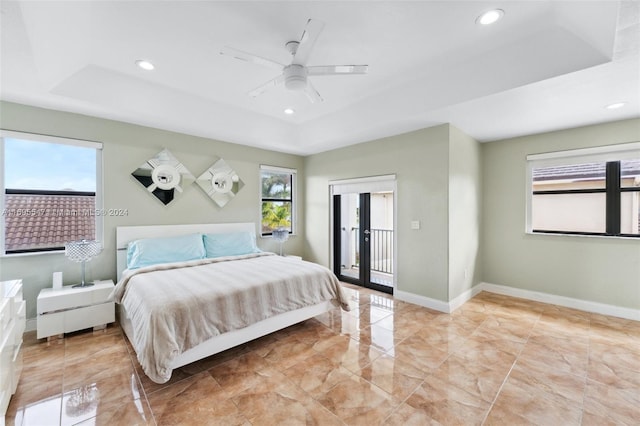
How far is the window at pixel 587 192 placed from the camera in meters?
3.56

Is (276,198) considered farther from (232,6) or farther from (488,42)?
(488,42)

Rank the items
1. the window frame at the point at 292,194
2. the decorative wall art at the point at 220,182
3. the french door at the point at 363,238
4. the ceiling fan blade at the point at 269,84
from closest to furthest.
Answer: the ceiling fan blade at the point at 269,84 < the decorative wall art at the point at 220,182 < the french door at the point at 363,238 < the window frame at the point at 292,194

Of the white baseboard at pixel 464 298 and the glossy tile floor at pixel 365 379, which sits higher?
the white baseboard at pixel 464 298

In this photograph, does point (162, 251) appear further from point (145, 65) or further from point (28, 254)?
point (145, 65)

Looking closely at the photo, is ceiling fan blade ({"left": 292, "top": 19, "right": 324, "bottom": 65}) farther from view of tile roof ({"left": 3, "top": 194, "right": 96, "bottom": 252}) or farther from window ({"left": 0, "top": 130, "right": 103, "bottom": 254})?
view of tile roof ({"left": 3, "top": 194, "right": 96, "bottom": 252})

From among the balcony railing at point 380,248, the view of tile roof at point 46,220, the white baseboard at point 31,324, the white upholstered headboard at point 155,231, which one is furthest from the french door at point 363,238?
the white baseboard at point 31,324

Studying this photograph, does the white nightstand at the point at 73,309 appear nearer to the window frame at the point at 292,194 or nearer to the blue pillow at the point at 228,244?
the blue pillow at the point at 228,244

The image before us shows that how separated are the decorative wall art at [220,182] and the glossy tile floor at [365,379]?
227cm

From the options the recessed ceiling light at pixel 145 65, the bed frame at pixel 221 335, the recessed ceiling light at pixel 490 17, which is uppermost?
the recessed ceiling light at pixel 145 65

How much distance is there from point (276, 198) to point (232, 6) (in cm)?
375

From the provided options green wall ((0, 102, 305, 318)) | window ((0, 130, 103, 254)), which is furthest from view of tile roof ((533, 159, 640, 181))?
window ((0, 130, 103, 254))

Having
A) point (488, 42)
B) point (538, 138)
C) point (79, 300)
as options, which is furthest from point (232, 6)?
point (538, 138)

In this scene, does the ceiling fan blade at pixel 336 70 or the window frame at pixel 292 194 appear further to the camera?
the window frame at pixel 292 194

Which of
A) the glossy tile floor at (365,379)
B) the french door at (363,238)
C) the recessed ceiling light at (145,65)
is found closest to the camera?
the glossy tile floor at (365,379)
